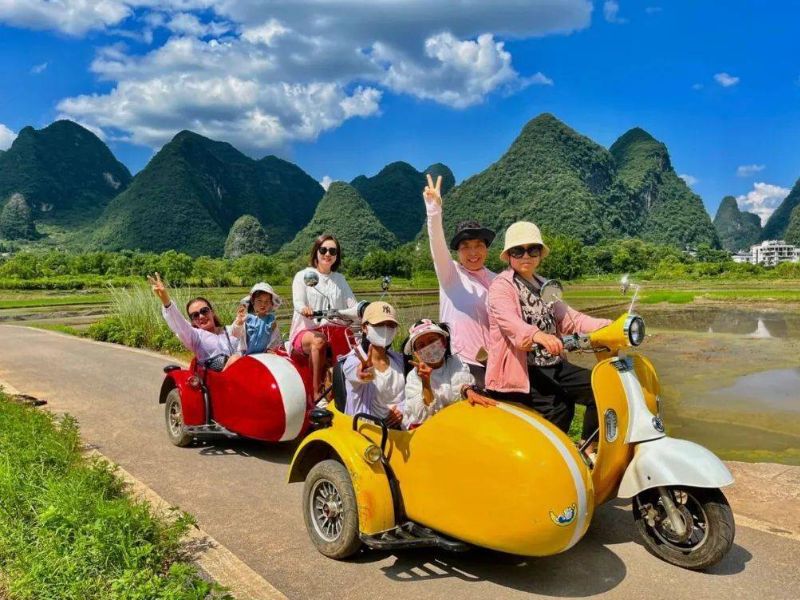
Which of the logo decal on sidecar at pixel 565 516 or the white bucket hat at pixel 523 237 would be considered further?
the white bucket hat at pixel 523 237

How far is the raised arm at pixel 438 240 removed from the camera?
175 inches

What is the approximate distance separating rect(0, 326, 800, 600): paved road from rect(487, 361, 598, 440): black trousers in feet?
2.58

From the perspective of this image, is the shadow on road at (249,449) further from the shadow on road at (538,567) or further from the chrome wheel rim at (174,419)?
the shadow on road at (538,567)

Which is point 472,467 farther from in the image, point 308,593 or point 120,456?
point 120,456

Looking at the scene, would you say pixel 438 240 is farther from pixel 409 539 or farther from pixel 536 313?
pixel 409 539

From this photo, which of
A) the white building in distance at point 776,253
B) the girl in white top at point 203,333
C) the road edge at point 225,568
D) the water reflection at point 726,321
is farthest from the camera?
the white building in distance at point 776,253

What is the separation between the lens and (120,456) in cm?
586

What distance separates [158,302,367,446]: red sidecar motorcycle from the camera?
17.6ft

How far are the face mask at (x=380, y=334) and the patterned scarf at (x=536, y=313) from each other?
83 cm

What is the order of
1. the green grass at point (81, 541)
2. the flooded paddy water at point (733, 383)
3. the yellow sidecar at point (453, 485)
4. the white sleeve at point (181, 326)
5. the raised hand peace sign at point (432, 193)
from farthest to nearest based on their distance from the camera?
the flooded paddy water at point (733, 383)
the white sleeve at point (181, 326)
the raised hand peace sign at point (432, 193)
the yellow sidecar at point (453, 485)
the green grass at point (81, 541)

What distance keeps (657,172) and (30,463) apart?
135 meters

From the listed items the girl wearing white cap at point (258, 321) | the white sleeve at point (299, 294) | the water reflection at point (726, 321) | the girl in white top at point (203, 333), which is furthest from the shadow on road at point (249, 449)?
the water reflection at point (726, 321)

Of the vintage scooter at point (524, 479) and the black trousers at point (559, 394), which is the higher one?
the black trousers at point (559, 394)

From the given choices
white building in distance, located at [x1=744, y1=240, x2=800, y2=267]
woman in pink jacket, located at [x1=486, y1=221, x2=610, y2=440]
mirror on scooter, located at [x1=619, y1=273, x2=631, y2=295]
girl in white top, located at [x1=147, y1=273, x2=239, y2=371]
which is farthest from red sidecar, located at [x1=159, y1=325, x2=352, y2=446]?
white building in distance, located at [x1=744, y1=240, x2=800, y2=267]
